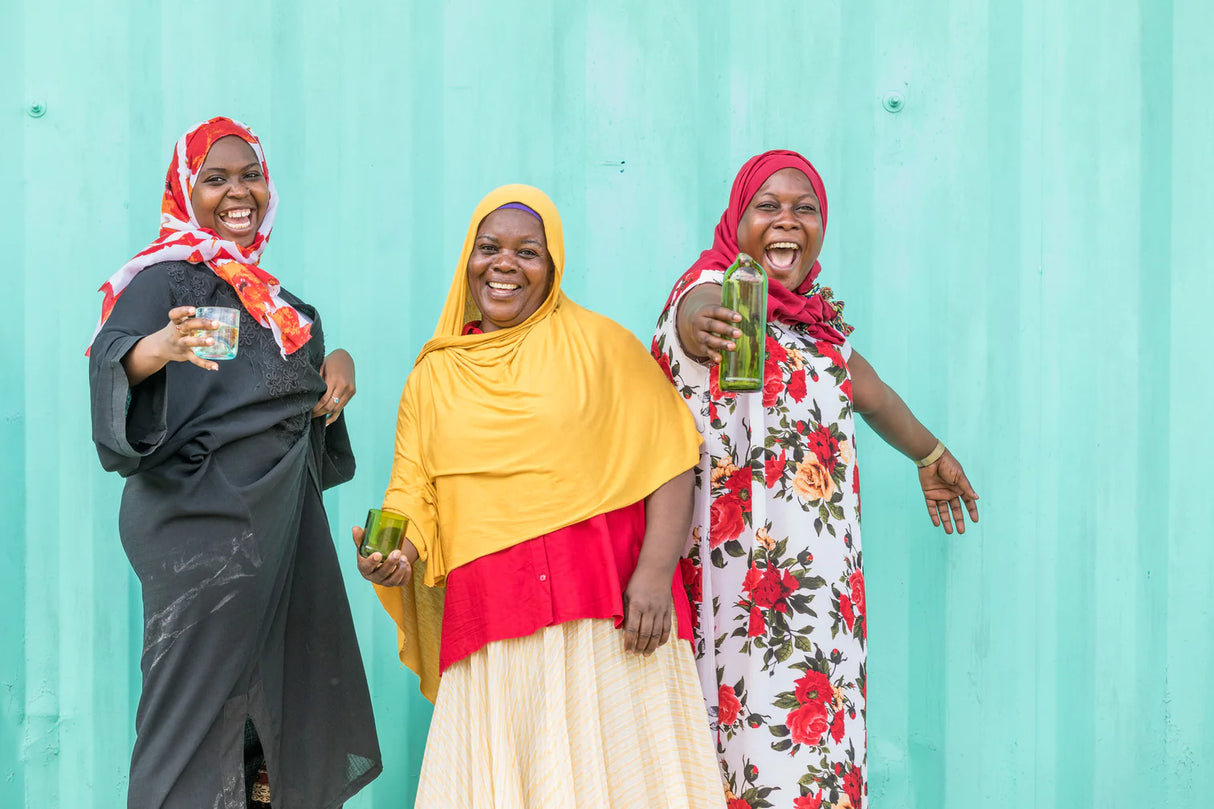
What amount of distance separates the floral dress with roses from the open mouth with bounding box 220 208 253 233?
941 mm

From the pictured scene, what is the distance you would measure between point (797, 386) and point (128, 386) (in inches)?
53.0

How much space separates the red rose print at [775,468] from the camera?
2.33 m

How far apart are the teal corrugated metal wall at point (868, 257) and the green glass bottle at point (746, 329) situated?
99 centimetres

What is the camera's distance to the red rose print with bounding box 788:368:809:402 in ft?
7.79

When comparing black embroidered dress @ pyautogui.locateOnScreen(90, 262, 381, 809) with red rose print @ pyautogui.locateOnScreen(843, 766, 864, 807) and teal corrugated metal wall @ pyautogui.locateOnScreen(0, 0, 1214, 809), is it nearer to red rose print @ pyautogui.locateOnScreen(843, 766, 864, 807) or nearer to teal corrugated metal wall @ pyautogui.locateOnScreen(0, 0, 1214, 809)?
teal corrugated metal wall @ pyautogui.locateOnScreen(0, 0, 1214, 809)

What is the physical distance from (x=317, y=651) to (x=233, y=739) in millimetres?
249

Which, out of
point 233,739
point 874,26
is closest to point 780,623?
point 233,739

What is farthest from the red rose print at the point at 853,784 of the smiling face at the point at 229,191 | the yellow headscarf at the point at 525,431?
the smiling face at the point at 229,191

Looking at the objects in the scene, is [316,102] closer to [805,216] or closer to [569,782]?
[805,216]

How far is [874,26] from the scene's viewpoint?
314 centimetres

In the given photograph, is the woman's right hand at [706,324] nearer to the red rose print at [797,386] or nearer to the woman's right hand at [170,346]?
the red rose print at [797,386]

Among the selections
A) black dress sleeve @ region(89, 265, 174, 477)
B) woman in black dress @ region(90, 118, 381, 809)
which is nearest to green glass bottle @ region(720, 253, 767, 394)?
woman in black dress @ region(90, 118, 381, 809)

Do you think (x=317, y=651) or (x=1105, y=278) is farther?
(x=1105, y=278)

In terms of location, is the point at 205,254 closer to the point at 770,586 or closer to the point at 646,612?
the point at 646,612
